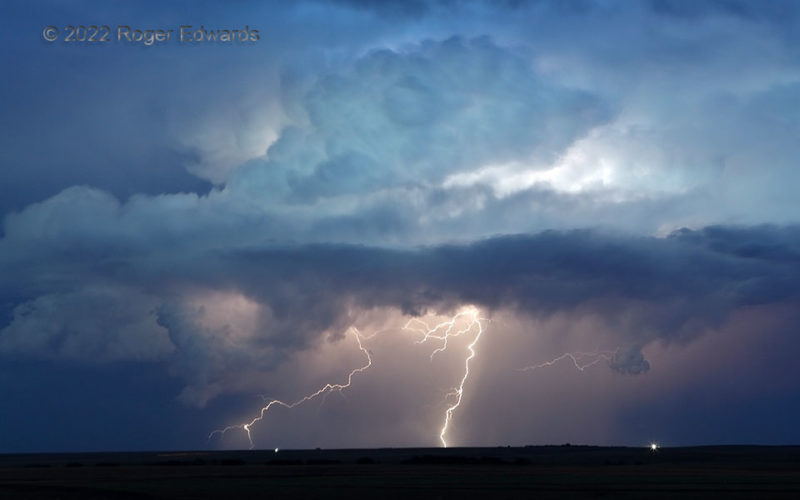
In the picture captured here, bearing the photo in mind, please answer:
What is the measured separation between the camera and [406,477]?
3521 inches

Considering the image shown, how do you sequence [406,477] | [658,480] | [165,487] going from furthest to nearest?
[406,477]
[658,480]
[165,487]

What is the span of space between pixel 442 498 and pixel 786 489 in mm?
27304

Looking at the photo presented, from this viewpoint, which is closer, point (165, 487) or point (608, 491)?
point (608, 491)

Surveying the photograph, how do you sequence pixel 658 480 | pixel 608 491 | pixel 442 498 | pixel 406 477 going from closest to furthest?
Answer: pixel 442 498, pixel 608 491, pixel 658 480, pixel 406 477

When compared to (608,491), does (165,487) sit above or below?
above

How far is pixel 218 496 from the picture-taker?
6256 cm

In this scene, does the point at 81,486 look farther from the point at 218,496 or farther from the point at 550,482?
the point at 550,482

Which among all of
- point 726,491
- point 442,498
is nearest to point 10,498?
point 442,498

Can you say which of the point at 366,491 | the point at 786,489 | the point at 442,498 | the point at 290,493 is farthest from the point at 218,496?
the point at 786,489

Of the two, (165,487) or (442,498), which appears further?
(165,487)

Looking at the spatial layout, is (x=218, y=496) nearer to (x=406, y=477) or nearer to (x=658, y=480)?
(x=406, y=477)

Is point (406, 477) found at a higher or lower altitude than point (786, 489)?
higher

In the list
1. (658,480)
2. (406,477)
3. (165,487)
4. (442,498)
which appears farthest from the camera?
(406,477)

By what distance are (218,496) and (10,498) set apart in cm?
1442
